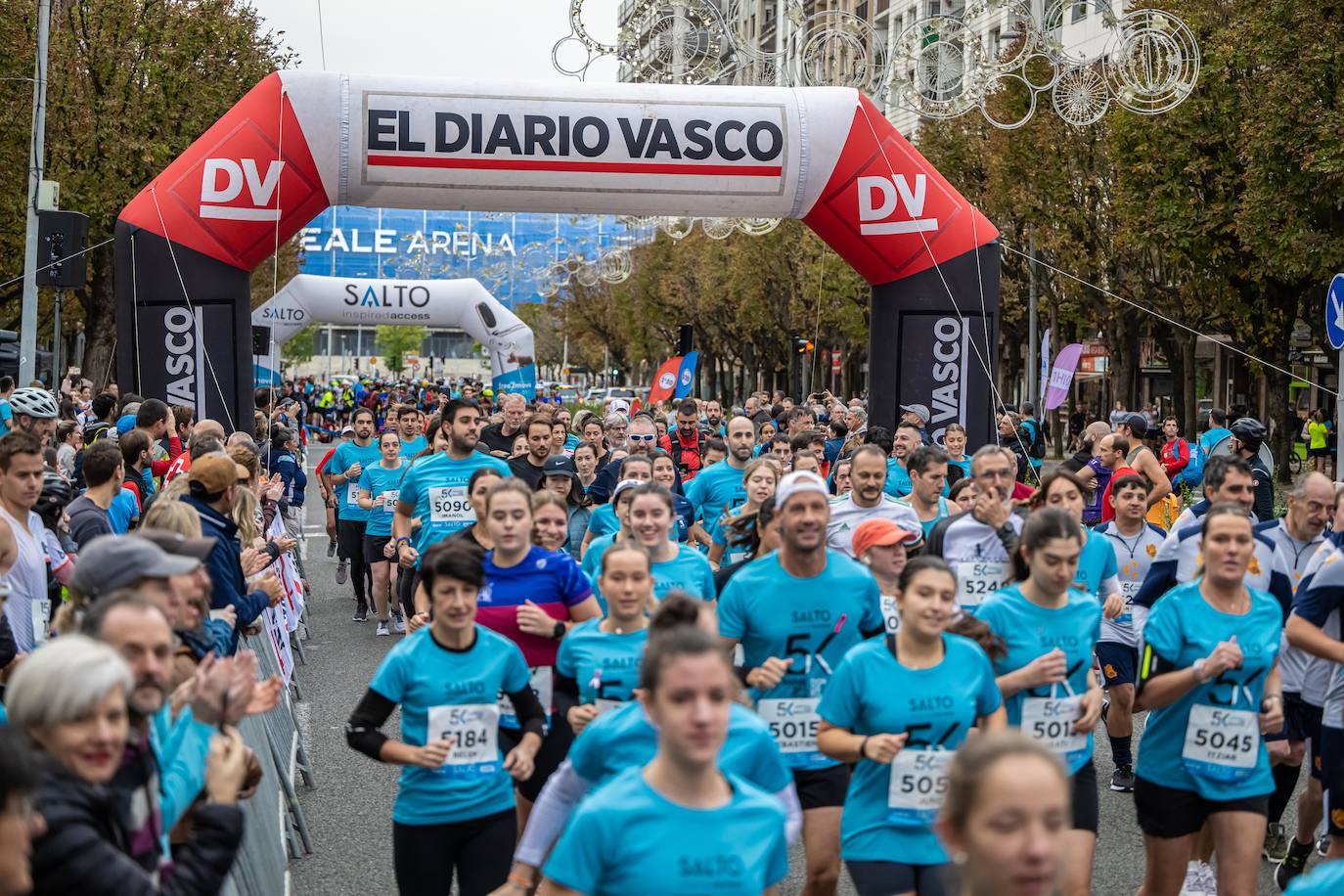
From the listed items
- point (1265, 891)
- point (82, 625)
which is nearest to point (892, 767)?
point (82, 625)

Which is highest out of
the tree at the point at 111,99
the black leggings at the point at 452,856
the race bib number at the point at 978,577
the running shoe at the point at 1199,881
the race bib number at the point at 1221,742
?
the tree at the point at 111,99

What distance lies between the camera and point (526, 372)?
38.2 meters

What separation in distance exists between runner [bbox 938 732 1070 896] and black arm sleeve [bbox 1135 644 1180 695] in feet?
9.66

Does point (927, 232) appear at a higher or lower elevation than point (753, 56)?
lower

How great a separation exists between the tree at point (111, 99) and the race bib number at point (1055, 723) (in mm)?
27479

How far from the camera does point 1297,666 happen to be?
22.5ft

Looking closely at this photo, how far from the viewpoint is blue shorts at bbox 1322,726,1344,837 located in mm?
5773

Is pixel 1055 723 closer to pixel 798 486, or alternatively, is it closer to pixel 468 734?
pixel 798 486

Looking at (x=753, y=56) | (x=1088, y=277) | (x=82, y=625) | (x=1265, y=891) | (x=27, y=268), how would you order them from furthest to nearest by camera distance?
(x=1088, y=277), (x=27, y=268), (x=753, y=56), (x=1265, y=891), (x=82, y=625)

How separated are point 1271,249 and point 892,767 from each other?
73.6 feet

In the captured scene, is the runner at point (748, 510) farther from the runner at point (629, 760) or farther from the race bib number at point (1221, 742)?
the runner at point (629, 760)

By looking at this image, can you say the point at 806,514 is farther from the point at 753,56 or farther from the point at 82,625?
the point at 753,56

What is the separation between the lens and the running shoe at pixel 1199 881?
20.1 ft

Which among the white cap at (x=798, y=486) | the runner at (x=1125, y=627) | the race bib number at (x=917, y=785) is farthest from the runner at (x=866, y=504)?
the race bib number at (x=917, y=785)
